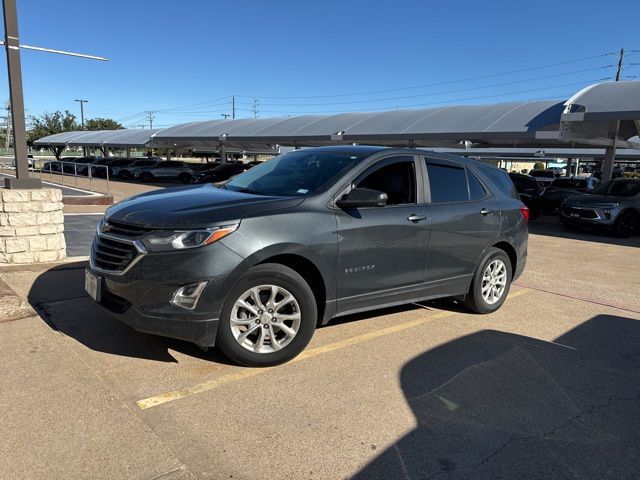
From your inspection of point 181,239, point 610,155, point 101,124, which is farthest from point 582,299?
point 101,124

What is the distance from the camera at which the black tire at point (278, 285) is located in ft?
12.4

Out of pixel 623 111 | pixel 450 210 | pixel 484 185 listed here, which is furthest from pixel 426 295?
pixel 623 111

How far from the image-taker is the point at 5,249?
667 cm

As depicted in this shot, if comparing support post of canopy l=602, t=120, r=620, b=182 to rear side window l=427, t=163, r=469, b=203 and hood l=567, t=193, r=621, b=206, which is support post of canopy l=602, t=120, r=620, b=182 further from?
rear side window l=427, t=163, r=469, b=203

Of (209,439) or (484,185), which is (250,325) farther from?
(484,185)

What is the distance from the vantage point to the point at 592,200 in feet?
47.2

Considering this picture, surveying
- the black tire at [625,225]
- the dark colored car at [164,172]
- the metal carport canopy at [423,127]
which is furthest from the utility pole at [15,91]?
the dark colored car at [164,172]

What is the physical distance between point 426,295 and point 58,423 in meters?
3.35

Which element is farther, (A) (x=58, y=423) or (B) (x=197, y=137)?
(B) (x=197, y=137)

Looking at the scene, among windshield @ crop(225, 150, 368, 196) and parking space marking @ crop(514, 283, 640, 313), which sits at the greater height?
windshield @ crop(225, 150, 368, 196)

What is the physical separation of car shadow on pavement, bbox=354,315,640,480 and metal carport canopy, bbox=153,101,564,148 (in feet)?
43.6

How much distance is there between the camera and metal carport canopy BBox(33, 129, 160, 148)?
144 feet

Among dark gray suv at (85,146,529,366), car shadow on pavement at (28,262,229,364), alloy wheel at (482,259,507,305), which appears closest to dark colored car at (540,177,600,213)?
alloy wheel at (482,259,507,305)

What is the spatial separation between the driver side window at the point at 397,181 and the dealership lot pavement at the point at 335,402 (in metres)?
1.31
